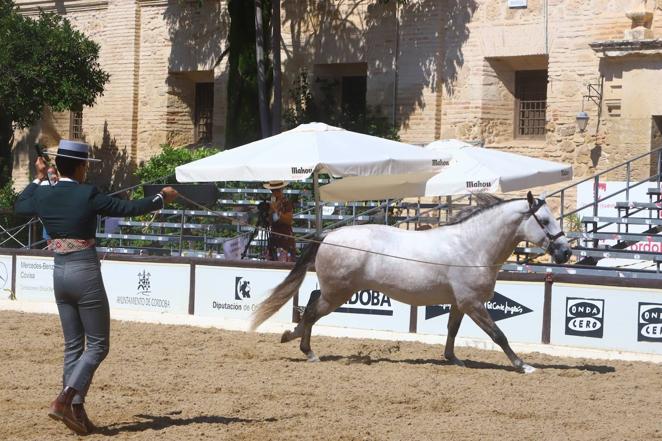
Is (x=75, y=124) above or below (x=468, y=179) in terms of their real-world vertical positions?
above

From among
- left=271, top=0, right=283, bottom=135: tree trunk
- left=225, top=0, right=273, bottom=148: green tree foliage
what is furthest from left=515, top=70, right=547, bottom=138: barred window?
left=225, top=0, right=273, bottom=148: green tree foliage

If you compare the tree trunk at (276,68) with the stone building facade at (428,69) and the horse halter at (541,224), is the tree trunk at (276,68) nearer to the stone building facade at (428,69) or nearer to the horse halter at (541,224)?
the stone building facade at (428,69)

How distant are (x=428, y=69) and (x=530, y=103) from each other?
2.55 m

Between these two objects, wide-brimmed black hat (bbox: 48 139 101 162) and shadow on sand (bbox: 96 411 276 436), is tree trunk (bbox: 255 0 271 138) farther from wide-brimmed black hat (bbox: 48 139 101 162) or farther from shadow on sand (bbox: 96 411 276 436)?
wide-brimmed black hat (bbox: 48 139 101 162)

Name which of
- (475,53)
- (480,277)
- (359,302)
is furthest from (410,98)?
(480,277)

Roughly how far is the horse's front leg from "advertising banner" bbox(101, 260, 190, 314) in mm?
6862

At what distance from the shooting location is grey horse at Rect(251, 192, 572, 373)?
12.8m

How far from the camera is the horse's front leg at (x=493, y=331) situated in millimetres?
12523

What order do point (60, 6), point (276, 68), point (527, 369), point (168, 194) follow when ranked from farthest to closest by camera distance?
point (60, 6), point (276, 68), point (527, 369), point (168, 194)

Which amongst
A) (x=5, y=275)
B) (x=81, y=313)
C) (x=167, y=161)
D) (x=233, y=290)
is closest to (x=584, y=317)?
(x=233, y=290)

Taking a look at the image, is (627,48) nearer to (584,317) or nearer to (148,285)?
(584,317)

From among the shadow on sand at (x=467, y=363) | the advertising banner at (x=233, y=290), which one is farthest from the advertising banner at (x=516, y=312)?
the advertising banner at (x=233, y=290)

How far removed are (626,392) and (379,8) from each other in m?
17.7

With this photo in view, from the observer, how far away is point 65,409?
8.41 m
